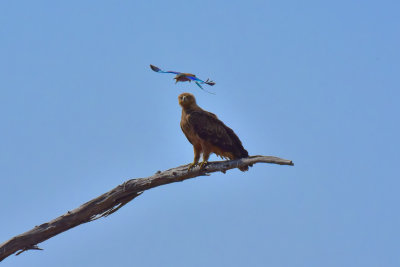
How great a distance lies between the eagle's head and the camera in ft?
35.3

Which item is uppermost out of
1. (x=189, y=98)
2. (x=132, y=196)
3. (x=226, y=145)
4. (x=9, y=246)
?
(x=189, y=98)

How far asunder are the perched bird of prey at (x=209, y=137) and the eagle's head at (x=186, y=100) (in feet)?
0.89

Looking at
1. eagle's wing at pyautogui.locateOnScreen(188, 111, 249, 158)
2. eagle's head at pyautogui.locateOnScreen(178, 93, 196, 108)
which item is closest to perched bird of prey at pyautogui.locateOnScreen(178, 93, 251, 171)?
eagle's wing at pyautogui.locateOnScreen(188, 111, 249, 158)

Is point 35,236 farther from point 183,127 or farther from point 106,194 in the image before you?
point 183,127

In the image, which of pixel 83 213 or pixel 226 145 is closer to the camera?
pixel 83 213

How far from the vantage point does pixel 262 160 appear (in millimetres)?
8250

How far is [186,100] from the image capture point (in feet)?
35.2

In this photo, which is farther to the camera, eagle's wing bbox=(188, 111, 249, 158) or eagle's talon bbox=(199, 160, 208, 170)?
eagle's wing bbox=(188, 111, 249, 158)

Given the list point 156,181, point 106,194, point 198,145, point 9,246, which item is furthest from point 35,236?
point 198,145

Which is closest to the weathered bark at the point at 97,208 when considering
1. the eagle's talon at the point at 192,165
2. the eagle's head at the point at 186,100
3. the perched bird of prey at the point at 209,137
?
the eagle's talon at the point at 192,165

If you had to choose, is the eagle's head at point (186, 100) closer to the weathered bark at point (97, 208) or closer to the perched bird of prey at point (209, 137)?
the perched bird of prey at point (209, 137)

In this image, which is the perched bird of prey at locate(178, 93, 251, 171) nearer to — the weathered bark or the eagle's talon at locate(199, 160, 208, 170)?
the eagle's talon at locate(199, 160, 208, 170)

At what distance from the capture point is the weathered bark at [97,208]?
8.99m

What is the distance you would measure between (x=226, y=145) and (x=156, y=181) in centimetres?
131
